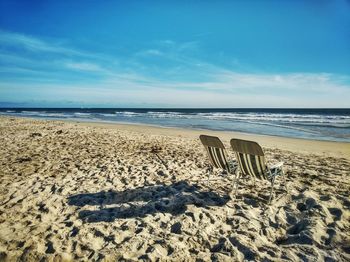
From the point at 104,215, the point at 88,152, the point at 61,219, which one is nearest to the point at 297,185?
the point at 104,215

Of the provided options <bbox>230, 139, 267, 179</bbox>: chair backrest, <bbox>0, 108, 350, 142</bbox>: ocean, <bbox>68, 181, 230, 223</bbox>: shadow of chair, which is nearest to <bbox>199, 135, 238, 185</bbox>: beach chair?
<bbox>230, 139, 267, 179</bbox>: chair backrest

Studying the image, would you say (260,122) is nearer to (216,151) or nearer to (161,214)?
(216,151)

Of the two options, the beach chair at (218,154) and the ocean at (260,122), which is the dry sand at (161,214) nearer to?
the beach chair at (218,154)

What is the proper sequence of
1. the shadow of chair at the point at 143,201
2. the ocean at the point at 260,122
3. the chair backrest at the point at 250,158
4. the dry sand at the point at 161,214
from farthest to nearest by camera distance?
the ocean at the point at 260,122
the chair backrest at the point at 250,158
the shadow of chair at the point at 143,201
the dry sand at the point at 161,214

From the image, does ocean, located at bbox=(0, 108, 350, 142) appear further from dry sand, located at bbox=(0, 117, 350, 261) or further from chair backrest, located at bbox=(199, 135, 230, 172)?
chair backrest, located at bbox=(199, 135, 230, 172)

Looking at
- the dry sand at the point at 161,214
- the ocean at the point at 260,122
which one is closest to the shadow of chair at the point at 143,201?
the dry sand at the point at 161,214

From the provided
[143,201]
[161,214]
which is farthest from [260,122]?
[161,214]

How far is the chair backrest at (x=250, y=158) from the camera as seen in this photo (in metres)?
3.98

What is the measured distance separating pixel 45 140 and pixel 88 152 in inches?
110

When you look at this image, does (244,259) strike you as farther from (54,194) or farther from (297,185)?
(54,194)

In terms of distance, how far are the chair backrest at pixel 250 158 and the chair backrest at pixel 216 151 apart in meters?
0.35

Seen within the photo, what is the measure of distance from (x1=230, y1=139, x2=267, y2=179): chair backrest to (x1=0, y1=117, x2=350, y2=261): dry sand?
1.60ft

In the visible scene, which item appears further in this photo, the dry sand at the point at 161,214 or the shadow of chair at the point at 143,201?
the shadow of chair at the point at 143,201

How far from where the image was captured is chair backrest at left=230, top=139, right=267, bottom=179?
3.98 meters
